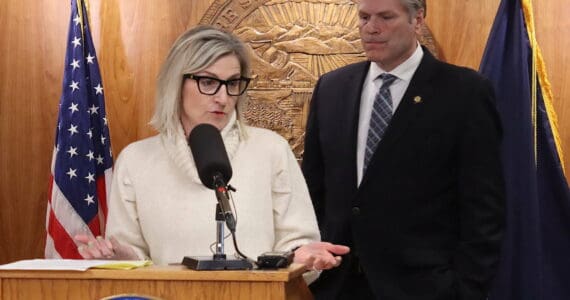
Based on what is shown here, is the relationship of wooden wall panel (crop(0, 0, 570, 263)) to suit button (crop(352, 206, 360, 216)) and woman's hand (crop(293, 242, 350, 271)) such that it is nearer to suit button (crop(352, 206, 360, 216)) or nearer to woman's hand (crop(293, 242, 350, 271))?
suit button (crop(352, 206, 360, 216))

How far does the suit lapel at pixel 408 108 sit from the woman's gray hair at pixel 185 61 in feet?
2.03

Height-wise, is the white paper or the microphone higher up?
the microphone

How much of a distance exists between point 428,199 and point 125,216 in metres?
1.09

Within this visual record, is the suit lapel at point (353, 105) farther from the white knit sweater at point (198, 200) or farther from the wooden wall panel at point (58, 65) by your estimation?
the wooden wall panel at point (58, 65)

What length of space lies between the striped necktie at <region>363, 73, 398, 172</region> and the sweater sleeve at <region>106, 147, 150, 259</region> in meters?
0.92

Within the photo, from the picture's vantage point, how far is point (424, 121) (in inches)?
126

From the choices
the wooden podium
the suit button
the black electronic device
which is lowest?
the wooden podium

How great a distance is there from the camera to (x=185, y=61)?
2729mm

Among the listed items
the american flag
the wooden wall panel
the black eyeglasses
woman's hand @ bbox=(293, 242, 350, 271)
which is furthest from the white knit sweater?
the wooden wall panel

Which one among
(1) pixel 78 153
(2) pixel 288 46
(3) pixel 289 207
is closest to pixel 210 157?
(3) pixel 289 207

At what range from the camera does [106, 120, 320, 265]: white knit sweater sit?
2.60 m

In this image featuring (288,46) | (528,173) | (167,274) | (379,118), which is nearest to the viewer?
(167,274)

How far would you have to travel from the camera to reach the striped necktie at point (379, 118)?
3229 mm

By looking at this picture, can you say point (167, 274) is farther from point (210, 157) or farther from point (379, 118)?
point (379, 118)
